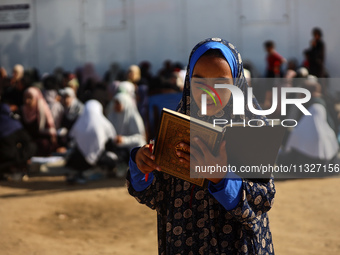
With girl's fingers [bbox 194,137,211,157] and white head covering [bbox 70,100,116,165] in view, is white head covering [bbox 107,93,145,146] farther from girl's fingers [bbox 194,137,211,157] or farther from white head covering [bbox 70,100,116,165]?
girl's fingers [bbox 194,137,211,157]

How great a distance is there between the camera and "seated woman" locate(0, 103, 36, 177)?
23.0 ft

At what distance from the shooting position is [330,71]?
13062 millimetres

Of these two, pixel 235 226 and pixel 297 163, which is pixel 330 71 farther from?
pixel 235 226

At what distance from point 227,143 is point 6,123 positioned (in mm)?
5952

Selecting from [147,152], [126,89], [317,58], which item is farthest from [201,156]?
[317,58]

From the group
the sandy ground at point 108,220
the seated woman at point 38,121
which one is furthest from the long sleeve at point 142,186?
the seated woman at point 38,121

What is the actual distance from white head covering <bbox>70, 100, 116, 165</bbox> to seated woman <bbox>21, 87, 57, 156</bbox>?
3.35 feet

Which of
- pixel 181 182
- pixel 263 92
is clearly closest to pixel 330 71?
pixel 263 92

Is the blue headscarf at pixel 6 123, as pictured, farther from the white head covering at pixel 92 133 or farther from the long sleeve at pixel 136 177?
the long sleeve at pixel 136 177

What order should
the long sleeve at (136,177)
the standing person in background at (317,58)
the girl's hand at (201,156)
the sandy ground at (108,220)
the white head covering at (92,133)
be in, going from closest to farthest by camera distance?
the girl's hand at (201,156) < the long sleeve at (136,177) < the sandy ground at (108,220) < the white head covering at (92,133) < the standing person in background at (317,58)

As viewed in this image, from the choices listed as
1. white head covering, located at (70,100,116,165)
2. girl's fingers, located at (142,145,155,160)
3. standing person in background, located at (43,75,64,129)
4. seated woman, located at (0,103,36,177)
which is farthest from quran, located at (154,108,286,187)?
standing person in background, located at (43,75,64,129)

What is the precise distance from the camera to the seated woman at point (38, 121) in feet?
25.3

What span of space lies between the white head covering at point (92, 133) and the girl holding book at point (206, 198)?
507 centimetres

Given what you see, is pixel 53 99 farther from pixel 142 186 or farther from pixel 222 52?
pixel 222 52
